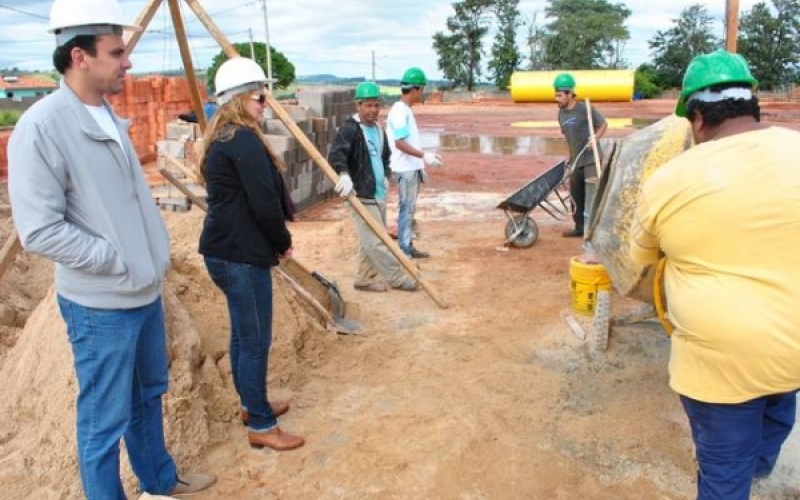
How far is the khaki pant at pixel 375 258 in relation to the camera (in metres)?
5.94

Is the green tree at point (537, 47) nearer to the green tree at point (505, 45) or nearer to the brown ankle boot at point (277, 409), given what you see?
the green tree at point (505, 45)

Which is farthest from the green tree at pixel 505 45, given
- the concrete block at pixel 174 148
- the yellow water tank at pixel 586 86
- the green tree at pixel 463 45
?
the concrete block at pixel 174 148

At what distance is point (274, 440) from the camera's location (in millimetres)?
3475

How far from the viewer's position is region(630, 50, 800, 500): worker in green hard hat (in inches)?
79.3

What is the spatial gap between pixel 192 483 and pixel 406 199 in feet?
13.6

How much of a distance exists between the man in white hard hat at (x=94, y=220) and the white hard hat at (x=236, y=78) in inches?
25.1

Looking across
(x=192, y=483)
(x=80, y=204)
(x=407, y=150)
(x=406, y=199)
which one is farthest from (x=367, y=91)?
(x=80, y=204)

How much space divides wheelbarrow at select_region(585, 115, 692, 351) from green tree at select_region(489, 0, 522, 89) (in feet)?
137

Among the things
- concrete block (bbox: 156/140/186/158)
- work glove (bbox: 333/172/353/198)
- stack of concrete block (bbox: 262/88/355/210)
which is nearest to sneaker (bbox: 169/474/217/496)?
work glove (bbox: 333/172/353/198)

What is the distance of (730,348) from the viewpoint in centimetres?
209

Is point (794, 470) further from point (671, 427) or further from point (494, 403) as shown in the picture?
point (494, 403)

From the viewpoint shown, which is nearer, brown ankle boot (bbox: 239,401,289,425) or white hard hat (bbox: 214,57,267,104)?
white hard hat (bbox: 214,57,267,104)

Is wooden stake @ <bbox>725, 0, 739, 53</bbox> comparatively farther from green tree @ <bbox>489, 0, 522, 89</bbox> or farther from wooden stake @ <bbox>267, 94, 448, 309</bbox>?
green tree @ <bbox>489, 0, 522, 89</bbox>

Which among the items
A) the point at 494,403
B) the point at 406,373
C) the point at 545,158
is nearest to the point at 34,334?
the point at 406,373
